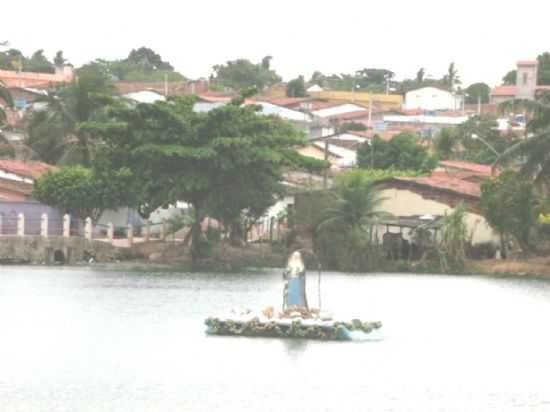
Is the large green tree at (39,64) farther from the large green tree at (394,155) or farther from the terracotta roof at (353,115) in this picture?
the large green tree at (394,155)

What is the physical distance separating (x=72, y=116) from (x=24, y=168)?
4573mm

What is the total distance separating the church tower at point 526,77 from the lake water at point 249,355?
97.7 meters

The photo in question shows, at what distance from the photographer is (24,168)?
75312mm

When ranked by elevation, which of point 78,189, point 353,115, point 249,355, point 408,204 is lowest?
point 249,355

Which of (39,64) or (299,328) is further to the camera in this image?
(39,64)

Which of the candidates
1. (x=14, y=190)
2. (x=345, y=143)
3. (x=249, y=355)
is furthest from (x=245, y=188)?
(x=345, y=143)

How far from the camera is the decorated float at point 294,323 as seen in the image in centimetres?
3694

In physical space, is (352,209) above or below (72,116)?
below

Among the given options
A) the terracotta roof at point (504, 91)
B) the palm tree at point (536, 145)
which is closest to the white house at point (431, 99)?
the terracotta roof at point (504, 91)

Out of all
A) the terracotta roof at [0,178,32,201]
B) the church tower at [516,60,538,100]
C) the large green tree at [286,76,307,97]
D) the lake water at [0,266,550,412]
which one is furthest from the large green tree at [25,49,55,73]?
the lake water at [0,266,550,412]

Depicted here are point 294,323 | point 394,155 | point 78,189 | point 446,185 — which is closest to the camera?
point 294,323

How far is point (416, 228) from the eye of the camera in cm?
6919

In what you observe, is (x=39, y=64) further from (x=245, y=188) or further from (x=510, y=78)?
(x=245, y=188)

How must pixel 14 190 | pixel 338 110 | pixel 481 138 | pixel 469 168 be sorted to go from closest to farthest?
pixel 14 190
pixel 469 168
pixel 481 138
pixel 338 110
